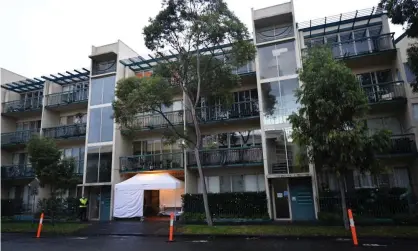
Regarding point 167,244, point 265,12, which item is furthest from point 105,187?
point 265,12

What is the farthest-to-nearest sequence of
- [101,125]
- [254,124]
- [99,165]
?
1. [101,125]
2. [99,165]
3. [254,124]

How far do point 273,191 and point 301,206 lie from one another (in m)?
1.83

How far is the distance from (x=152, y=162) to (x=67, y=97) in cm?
1022

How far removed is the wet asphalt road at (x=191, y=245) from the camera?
10.5m

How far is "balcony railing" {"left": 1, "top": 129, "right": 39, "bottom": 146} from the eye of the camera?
26344mm

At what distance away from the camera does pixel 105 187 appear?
2244 centimetres

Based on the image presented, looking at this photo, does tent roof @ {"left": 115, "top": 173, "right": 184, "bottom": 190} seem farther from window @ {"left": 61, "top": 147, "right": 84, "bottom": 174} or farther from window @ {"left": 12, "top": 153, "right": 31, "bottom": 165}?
window @ {"left": 12, "top": 153, "right": 31, "bottom": 165}

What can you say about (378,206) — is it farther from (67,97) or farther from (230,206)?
(67,97)

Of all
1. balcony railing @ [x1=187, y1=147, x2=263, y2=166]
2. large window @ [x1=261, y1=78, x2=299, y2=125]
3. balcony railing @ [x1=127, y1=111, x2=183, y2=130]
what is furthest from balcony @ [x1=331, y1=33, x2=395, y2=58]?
balcony railing @ [x1=127, y1=111, x2=183, y2=130]

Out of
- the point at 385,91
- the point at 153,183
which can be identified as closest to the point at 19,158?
the point at 153,183

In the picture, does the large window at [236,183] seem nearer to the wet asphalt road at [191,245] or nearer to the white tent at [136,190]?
the white tent at [136,190]

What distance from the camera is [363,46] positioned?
1919 cm

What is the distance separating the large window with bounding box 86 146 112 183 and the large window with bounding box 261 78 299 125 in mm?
11914

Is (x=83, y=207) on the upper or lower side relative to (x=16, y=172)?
lower
